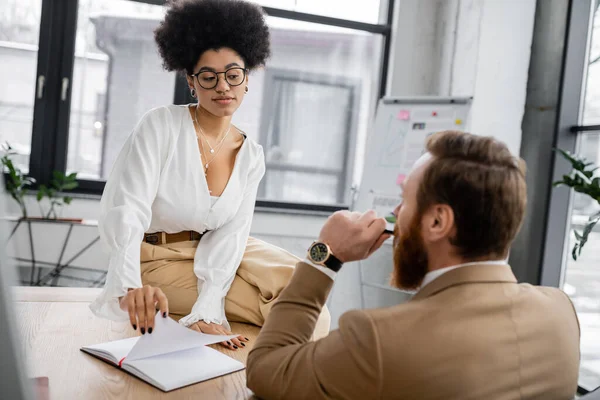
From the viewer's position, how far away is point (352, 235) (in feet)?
3.82

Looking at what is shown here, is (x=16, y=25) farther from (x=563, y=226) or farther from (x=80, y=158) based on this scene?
(x=563, y=226)

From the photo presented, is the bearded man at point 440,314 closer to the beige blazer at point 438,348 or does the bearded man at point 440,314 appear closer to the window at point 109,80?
the beige blazer at point 438,348

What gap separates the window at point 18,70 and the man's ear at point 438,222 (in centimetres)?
394

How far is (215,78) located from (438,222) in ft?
3.74

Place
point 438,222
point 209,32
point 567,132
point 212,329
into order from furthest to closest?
point 567,132 → point 209,32 → point 212,329 → point 438,222

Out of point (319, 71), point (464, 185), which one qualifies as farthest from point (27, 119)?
point (464, 185)

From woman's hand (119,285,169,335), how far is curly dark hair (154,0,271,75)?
1000 mm

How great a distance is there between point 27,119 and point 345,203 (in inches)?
98.5

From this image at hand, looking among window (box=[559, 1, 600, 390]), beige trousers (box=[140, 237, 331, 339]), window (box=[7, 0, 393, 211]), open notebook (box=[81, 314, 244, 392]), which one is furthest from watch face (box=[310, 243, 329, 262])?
window (box=[7, 0, 393, 211])

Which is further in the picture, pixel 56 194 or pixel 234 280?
pixel 56 194

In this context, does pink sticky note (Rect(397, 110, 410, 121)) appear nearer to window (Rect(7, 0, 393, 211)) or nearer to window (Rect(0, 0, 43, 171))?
window (Rect(7, 0, 393, 211))

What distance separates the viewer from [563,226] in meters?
3.72

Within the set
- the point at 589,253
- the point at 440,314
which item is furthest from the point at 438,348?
the point at 589,253

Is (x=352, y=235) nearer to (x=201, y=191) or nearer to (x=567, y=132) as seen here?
(x=201, y=191)
